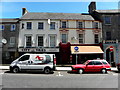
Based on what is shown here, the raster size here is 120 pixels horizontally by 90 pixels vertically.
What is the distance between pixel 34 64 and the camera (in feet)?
46.6

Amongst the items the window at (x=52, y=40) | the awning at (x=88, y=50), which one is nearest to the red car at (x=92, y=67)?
the awning at (x=88, y=50)

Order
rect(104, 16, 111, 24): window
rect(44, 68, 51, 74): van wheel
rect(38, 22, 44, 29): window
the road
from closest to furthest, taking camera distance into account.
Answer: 1. the road
2. rect(44, 68, 51, 74): van wheel
3. rect(38, 22, 44, 29): window
4. rect(104, 16, 111, 24): window

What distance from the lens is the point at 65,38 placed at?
24.6 meters

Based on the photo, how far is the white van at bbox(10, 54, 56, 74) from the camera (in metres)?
14.1

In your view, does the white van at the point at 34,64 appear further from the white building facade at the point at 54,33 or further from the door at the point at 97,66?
the white building facade at the point at 54,33

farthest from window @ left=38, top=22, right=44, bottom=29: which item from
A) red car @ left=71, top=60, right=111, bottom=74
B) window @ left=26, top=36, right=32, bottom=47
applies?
red car @ left=71, top=60, right=111, bottom=74

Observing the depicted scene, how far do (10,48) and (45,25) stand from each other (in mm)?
7195

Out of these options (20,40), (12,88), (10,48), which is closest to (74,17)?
(20,40)

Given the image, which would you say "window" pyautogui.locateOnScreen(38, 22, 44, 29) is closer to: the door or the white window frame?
the white window frame

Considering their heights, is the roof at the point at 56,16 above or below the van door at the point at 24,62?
above

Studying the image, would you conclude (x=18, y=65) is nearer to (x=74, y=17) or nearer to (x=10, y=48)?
(x=10, y=48)

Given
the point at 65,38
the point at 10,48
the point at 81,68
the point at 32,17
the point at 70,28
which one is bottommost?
the point at 81,68

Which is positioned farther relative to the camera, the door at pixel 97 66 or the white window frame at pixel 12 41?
the white window frame at pixel 12 41

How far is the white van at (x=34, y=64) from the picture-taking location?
14.1m
